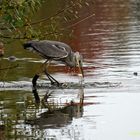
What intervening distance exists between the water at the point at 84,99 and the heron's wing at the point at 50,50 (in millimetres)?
737

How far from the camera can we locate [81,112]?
13594mm

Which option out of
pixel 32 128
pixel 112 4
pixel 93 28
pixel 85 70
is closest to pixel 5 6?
pixel 32 128

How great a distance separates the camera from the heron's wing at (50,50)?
654 inches

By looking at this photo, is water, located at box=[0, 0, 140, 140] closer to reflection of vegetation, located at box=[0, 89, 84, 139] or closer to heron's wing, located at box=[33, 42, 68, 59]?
reflection of vegetation, located at box=[0, 89, 84, 139]

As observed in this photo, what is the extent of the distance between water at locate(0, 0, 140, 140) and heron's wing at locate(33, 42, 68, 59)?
74cm

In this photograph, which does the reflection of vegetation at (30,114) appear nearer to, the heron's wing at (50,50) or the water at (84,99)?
the water at (84,99)

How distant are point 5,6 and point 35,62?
11130 mm

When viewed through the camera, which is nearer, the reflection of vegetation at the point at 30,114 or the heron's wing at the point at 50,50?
the reflection of vegetation at the point at 30,114

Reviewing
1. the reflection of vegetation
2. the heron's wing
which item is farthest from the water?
the heron's wing

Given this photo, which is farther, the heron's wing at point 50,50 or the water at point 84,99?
the heron's wing at point 50,50

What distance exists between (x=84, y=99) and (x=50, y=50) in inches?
84.9

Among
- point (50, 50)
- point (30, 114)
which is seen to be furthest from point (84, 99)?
point (50, 50)

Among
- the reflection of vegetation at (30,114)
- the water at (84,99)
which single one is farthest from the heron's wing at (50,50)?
the reflection of vegetation at (30,114)

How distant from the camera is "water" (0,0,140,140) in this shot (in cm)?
1179
